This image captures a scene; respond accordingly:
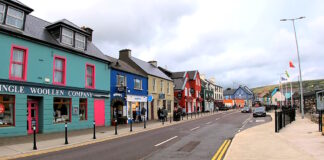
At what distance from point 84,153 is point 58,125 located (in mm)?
9208

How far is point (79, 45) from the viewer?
856 inches

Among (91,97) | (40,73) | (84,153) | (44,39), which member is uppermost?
(44,39)

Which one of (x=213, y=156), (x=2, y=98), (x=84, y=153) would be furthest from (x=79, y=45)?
(x=213, y=156)

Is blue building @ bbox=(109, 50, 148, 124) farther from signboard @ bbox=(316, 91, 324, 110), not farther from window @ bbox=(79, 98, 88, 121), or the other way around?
signboard @ bbox=(316, 91, 324, 110)

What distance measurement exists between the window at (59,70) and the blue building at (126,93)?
6.25m

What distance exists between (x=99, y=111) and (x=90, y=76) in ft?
11.0

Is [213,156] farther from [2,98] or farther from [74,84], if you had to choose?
[74,84]

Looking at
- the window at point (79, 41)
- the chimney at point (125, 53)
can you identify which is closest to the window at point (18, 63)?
the window at point (79, 41)

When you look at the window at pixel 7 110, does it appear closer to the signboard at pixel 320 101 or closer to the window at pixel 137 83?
the window at pixel 137 83

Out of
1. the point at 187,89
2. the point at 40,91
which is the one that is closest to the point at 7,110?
the point at 40,91

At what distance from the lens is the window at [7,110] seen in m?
14.7

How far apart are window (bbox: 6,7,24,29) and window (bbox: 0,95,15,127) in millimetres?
4869

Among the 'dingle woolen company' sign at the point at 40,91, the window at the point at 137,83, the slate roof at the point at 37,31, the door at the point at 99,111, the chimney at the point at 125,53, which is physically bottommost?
the door at the point at 99,111

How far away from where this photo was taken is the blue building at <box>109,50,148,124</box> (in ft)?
82.9
